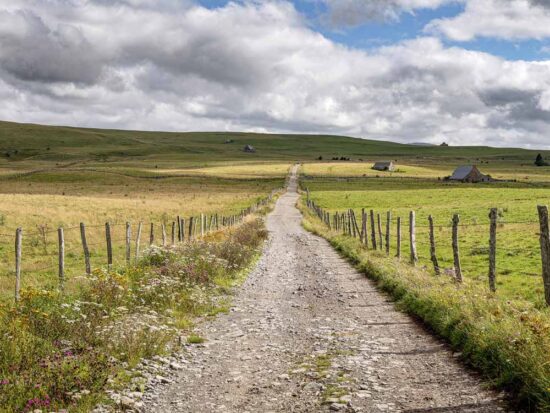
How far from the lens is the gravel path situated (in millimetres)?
7871

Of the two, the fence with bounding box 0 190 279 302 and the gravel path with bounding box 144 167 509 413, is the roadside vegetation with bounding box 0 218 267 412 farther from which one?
the fence with bounding box 0 190 279 302

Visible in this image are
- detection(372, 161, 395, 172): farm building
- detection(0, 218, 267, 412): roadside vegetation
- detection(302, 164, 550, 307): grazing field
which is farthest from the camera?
detection(372, 161, 395, 172): farm building

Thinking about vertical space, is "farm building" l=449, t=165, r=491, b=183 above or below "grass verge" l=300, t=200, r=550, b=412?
above

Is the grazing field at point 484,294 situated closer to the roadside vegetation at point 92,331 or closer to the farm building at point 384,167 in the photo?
the roadside vegetation at point 92,331

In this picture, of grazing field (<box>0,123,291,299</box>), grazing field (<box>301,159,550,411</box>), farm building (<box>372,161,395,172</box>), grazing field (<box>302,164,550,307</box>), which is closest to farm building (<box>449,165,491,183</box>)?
grazing field (<box>302,164,550,307</box>)

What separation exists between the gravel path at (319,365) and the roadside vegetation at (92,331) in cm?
77

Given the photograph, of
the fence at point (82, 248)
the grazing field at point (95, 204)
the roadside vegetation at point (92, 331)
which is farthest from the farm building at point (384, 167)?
the roadside vegetation at point (92, 331)

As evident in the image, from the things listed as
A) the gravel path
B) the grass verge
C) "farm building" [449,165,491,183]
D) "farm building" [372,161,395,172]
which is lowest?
the gravel path

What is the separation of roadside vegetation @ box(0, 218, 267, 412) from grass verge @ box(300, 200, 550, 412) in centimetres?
521

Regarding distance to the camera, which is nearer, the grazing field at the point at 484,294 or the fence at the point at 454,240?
the grazing field at the point at 484,294

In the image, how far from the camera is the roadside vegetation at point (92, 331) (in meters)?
7.54

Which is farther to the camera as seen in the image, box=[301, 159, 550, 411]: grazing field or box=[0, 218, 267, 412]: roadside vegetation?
box=[301, 159, 550, 411]: grazing field

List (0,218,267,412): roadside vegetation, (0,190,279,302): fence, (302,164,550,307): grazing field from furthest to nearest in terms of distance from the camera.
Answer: (0,190,279,302): fence
(302,164,550,307): grazing field
(0,218,267,412): roadside vegetation

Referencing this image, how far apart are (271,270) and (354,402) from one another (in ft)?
47.9
